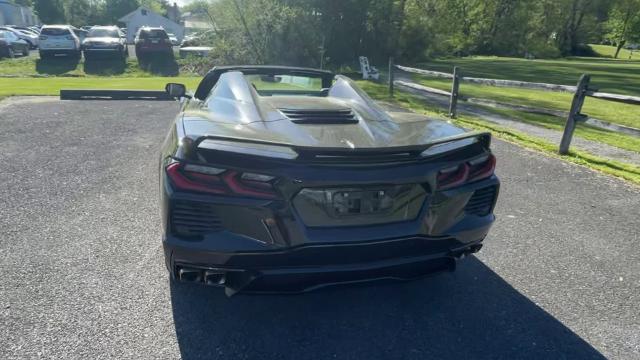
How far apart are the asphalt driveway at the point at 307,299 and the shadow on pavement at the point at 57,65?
→ 56.7 ft

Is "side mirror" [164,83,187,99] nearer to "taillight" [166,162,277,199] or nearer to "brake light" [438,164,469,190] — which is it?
"taillight" [166,162,277,199]

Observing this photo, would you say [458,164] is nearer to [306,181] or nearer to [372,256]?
[372,256]

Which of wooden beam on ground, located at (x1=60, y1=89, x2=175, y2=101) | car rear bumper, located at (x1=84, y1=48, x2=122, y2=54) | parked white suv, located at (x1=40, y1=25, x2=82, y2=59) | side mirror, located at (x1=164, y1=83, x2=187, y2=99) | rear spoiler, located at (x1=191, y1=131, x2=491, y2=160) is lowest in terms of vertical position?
wooden beam on ground, located at (x1=60, y1=89, x2=175, y2=101)

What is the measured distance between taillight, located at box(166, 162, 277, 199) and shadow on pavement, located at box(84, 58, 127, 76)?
19.3 metres

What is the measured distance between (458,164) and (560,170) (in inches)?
178

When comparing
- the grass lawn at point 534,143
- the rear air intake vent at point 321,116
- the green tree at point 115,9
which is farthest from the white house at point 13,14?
the rear air intake vent at point 321,116

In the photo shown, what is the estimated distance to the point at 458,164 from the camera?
96.3 inches

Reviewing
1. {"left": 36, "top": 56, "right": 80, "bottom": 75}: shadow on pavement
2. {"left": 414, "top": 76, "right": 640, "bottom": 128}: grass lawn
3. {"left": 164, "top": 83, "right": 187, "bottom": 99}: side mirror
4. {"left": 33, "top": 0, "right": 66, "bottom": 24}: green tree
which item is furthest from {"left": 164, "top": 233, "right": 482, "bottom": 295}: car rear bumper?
{"left": 33, "top": 0, "right": 66, "bottom": 24}: green tree

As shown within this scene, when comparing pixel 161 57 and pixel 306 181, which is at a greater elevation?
pixel 306 181

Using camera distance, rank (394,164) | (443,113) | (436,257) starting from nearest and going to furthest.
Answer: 1. (394,164)
2. (436,257)
3. (443,113)

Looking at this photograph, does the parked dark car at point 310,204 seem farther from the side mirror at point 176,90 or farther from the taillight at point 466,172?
the side mirror at point 176,90

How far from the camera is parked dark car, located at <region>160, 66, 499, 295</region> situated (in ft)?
6.90

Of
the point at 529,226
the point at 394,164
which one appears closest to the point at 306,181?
the point at 394,164

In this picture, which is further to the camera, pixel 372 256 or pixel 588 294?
pixel 588 294
